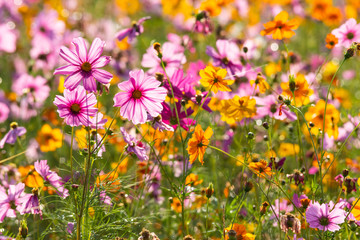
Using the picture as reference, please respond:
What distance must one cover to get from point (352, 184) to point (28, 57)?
2.56m

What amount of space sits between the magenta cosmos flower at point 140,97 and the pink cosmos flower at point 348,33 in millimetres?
716

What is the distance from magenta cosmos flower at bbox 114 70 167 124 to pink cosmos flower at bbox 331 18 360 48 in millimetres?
716

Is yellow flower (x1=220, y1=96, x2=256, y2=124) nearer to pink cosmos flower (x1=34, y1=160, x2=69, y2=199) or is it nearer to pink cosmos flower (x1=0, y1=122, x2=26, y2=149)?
pink cosmos flower (x1=34, y1=160, x2=69, y2=199)

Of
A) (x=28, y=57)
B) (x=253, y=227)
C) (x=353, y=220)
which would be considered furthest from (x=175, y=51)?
(x=28, y=57)

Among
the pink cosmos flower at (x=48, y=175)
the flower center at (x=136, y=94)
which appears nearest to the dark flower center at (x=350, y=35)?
the flower center at (x=136, y=94)

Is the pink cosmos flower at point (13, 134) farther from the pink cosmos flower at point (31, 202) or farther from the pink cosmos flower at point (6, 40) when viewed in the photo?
the pink cosmos flower at point (6, 40)

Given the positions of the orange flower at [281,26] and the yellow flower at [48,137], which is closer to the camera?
the orange flower at [281,26]

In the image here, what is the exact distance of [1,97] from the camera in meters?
2.40

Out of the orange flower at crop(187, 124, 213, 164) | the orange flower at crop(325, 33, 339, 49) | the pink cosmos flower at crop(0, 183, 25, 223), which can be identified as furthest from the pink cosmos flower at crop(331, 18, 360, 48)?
the pink cosmos flower at crop(0, 183, 25, 223)

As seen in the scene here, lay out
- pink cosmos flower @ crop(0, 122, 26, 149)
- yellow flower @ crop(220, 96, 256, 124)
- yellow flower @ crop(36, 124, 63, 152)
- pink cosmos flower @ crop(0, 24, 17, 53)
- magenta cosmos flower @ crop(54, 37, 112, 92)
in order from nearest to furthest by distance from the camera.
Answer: magenta cosmos flower @ crop(54, 37, 112, 92) → yellow flower @ crop(220, 96, 256, 124) → pink cosmos flower @ crop(0, 122, 26, 149) → yellow flower @ crop(36, 124, 63, 152) → pink cosmos flower @ crop(0, 24, 17, 53)

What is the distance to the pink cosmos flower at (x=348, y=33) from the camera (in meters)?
1.52

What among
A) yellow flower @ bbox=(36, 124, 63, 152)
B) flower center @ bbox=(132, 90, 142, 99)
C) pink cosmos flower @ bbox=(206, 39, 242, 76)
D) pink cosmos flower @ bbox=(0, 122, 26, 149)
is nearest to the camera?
flower center @ bbox=(132, 90, 142, 99)

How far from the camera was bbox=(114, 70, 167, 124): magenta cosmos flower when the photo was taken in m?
1.11

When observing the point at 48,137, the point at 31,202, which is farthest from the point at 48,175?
the point at 48,137
